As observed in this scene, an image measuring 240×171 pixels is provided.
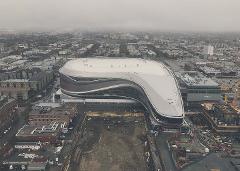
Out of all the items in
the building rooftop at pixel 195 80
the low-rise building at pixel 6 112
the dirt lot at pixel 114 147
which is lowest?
the dirt lot at pixel 114 147

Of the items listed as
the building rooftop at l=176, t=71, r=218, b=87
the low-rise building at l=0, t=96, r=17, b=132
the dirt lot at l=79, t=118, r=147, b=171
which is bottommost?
the dirt lot at l=79, t=118, r=147, b=171

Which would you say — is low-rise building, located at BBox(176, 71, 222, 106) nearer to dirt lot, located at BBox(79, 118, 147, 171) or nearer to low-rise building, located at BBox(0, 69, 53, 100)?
dirt lot, located at BBox(79, 118, 147, 171)

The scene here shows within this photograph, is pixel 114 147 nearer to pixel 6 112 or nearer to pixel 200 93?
pixel 6 112

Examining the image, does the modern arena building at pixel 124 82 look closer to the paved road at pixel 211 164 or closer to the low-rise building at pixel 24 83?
the low-rise building at pixel 24 83

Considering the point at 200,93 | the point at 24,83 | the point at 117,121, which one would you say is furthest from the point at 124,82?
the point at 24,83

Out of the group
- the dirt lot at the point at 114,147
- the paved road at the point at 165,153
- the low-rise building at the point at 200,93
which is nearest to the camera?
the paved road at the point at 165,153

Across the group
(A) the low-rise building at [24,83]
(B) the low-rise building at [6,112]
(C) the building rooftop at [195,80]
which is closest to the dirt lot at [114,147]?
(B) the low-rise building at [6,112]

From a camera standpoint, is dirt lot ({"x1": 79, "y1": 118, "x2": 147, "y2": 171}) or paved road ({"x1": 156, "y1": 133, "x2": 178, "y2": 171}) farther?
dirt lot ({"x1": 79, "y1": 118, "x2": 147, "y2": 171})

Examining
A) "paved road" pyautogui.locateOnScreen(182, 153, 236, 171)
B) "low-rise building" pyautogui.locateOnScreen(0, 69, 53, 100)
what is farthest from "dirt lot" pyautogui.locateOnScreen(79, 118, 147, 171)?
"low-rise building" pyautogui.locateOnScreen(0, 69, 53, 100)
